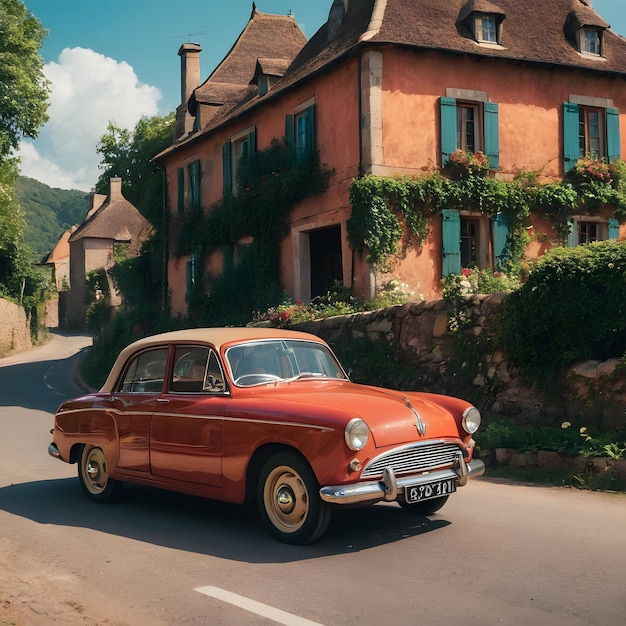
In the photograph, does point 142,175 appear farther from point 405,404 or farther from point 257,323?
point 405,404

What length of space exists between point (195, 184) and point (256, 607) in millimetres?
24017

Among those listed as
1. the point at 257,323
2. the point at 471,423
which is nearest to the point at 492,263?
the point at 257,323

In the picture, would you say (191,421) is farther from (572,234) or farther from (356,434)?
(572,234)

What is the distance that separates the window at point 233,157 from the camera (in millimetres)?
24516

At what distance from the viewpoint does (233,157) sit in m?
25.5

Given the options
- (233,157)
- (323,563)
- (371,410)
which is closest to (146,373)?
(371,410)

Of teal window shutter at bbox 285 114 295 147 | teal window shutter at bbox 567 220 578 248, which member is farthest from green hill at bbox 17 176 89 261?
teal window shutter at bbox 567 220 578 248

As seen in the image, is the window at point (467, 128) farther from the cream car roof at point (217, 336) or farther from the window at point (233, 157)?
the cream car roof at point (217, 336)

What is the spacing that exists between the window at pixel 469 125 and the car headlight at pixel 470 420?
12.9 metres

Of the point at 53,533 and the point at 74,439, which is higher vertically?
the point at 74,439

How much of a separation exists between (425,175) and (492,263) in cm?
272

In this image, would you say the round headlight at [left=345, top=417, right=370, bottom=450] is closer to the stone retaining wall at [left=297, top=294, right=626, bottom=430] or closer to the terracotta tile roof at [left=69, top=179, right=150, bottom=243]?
the stone retaining wall at [left=297, top=294, right=626, bottom=430]

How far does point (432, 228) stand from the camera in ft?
63.7

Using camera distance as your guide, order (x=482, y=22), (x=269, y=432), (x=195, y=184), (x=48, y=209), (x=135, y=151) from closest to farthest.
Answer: (x=269, y=432)
(x=482, y=22)
(x=195, y=184)
(x=135, y=151)
(x=48, y=209)
